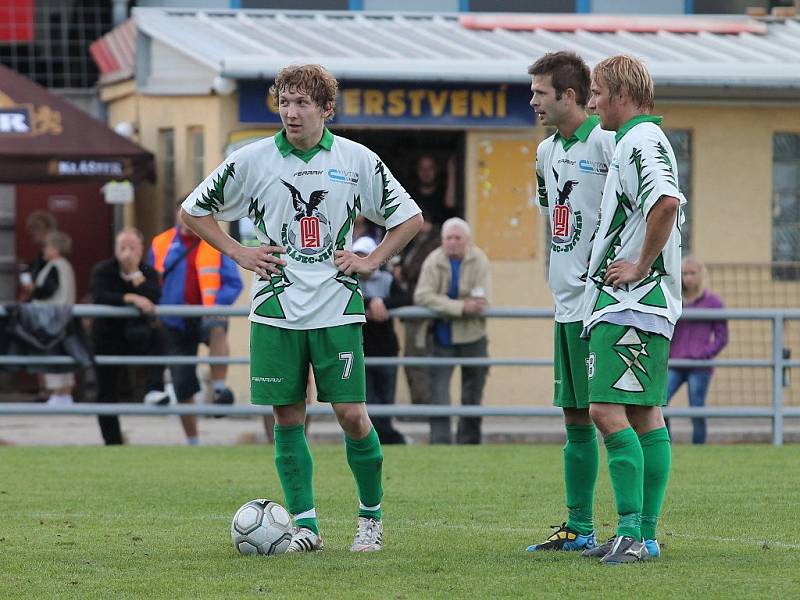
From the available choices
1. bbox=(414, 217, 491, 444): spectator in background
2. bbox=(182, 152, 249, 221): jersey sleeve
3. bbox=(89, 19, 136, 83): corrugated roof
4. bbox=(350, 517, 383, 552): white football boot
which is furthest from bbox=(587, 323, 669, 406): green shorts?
bbox=(89, 19, 136, 83): corrugated roof

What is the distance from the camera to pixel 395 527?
8477 mm

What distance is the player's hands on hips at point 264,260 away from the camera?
7.25 m

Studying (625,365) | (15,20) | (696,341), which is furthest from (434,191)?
(625,365)

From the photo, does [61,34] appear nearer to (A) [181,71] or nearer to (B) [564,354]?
(A) [181,71]

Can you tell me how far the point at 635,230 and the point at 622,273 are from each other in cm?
19

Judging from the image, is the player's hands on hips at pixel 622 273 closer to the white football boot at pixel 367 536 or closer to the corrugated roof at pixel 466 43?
the white football boot at pixel 367 536

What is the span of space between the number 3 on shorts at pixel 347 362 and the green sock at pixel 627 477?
3.65 feet

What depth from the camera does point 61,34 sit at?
21438 millimetres

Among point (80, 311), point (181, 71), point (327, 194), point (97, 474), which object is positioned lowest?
point (97, 474)

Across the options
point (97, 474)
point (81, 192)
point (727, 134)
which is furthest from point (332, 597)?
point (81, 192)

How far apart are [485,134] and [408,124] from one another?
89 centimetres

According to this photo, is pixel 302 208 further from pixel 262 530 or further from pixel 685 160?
pixel 685 160

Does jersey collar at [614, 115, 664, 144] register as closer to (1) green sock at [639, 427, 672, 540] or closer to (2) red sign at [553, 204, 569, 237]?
(2) red sign at [553, 204, 569, 237]

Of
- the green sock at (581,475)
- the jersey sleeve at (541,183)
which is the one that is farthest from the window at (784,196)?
the green sock at (581,475)
